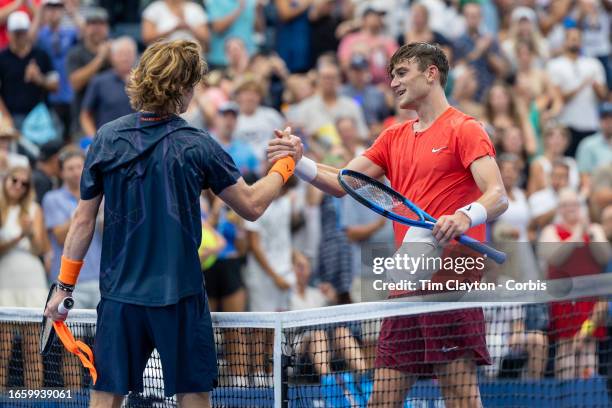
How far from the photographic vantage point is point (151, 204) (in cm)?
541

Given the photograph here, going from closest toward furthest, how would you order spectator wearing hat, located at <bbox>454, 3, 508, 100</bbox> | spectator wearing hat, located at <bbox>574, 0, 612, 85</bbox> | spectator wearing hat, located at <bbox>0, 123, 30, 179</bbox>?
spectator wearing hat, located at <bbox>0, 123, 30, 179</bbox>, spectator wearing hat, located at <bbox>454, 3, 508, 100</bbox>, spectator wearing hat, located at <bbox>574, 0, 612, 85</bbox>

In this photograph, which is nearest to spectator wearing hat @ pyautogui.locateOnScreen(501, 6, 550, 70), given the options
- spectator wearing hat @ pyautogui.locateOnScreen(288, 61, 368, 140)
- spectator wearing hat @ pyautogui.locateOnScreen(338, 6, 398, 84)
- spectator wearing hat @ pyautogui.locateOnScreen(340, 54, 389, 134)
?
spectator wearing hat @ pyautogui.locateOnScreen(338, 6, 398, 84)

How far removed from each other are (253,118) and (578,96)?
4.60 metres

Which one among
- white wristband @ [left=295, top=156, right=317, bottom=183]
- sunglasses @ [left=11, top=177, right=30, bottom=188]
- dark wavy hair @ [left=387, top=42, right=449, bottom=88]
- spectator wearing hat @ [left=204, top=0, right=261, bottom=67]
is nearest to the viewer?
dark wavy hair @ [left=387, top=42, right=449, bottom=88]

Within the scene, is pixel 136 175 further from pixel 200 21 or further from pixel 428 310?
pixel 200 21

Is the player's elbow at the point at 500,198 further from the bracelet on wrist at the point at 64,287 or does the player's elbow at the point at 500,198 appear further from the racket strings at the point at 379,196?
the bracelet on wrist at the point at 64,287

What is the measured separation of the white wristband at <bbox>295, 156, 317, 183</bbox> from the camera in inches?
256

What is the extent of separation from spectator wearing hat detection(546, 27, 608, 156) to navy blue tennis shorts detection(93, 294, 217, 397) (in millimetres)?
10094

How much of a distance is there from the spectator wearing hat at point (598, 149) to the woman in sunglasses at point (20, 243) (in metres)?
6.31

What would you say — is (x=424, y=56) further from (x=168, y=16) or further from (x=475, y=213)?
(x=168, y=16)

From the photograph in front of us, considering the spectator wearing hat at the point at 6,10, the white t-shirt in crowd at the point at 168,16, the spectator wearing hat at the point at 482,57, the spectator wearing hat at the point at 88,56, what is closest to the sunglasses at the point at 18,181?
the spectator wearing hat at the point at 88,56

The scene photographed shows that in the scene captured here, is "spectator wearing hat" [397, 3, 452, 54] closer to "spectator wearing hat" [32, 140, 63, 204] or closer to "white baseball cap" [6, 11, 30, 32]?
"white baseball cap" [6, 11, 30, 32]

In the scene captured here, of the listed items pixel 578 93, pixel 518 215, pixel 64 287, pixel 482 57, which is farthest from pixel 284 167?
pixel 578 93

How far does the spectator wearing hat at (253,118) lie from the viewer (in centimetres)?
1246
